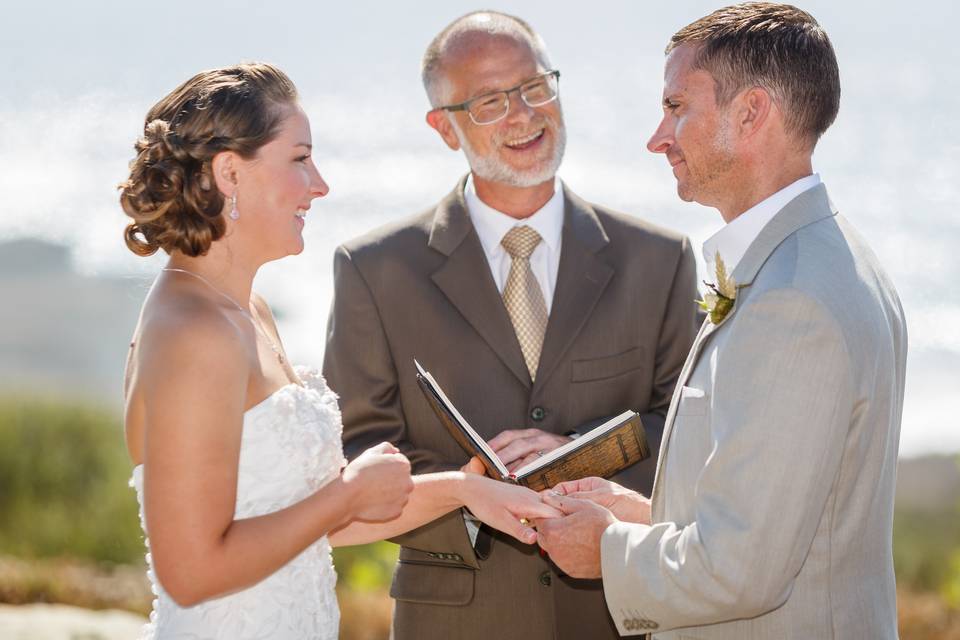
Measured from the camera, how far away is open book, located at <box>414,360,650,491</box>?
304cm

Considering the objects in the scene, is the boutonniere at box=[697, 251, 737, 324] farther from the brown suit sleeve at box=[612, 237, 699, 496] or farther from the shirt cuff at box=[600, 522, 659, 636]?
the brown suit sleeve at box=[612, 237, 699, 496]

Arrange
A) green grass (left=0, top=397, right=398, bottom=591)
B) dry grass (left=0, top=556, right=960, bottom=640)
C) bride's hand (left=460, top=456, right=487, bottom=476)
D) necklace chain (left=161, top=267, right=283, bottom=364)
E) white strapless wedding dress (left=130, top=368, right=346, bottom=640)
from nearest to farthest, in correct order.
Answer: white strapless wedding dress (left=130, top=368, right=346, bottom=640) → necklace chain (left=161, top=267, right=283, bottom=364) → bride's hand (left=460, top=456, right=487, bottom=476) → dry grass (left=0, top=556, right=960, bottom=640) → green grass (left=0, top=397, right=398, bottom=591)

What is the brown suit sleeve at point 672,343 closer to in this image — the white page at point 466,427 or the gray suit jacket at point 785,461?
the white page at point 466,427

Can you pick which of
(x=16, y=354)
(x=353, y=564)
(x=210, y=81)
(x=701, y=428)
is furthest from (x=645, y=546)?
(x=16, y=354)

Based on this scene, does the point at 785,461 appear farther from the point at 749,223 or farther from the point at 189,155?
the point at 189,155

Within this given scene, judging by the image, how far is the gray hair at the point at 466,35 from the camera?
13.4 feet

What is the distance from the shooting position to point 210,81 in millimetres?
2850

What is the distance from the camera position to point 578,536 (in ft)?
9.27

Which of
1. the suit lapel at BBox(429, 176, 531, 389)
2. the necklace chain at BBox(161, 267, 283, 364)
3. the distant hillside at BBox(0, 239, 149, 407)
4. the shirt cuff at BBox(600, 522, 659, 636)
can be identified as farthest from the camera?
the distant hillside at BBox(0, 239, 149, 407)

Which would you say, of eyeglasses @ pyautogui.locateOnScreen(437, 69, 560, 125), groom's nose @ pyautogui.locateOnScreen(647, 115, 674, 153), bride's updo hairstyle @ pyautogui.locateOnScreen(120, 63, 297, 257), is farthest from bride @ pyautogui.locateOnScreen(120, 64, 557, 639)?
eyeglasses @ pyautogui.locateOnScreen(437, 69, 560, 125)

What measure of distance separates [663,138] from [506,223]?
1.09m

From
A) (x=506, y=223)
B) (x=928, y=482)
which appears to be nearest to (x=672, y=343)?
(x=506, y=223)

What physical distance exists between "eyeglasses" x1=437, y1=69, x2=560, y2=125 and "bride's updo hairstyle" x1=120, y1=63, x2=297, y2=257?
1321mm

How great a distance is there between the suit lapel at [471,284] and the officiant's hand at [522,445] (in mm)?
248
